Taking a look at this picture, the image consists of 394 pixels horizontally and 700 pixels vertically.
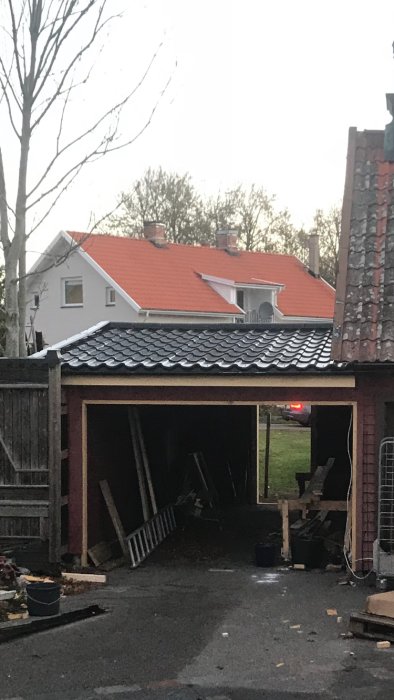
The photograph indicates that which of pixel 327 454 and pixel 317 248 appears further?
pixel 317 248

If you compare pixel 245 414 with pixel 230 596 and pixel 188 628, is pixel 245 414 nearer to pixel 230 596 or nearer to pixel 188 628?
pixel 230 596

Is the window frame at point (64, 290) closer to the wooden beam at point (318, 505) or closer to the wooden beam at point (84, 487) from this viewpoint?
the wooden beam at point (84, 487)

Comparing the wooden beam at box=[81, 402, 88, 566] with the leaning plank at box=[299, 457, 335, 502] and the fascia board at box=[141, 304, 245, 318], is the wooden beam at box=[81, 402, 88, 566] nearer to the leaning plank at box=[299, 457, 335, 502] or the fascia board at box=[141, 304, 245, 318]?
the leaning plank at box=[299, 457, 335, 502]

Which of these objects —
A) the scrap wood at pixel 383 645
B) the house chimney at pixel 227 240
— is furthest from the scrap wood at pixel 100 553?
the house chimney at pixel 227 240

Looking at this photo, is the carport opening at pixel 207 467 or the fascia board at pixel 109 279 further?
the fascia board at pixel 109 279

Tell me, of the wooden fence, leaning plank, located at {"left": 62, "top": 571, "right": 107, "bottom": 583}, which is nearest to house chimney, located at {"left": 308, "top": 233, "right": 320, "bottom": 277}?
the wooden fence

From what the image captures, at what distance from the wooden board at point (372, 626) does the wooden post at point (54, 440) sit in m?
4.07

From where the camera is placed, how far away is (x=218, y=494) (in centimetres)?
1650

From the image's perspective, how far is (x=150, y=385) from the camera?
35.2 feet

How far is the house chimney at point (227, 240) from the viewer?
141 ft

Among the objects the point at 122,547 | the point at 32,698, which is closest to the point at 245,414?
the point at 122,547

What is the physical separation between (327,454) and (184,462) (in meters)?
2.64

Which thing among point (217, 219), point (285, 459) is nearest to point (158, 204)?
point (217, 219)

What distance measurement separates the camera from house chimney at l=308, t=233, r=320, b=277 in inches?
1768
